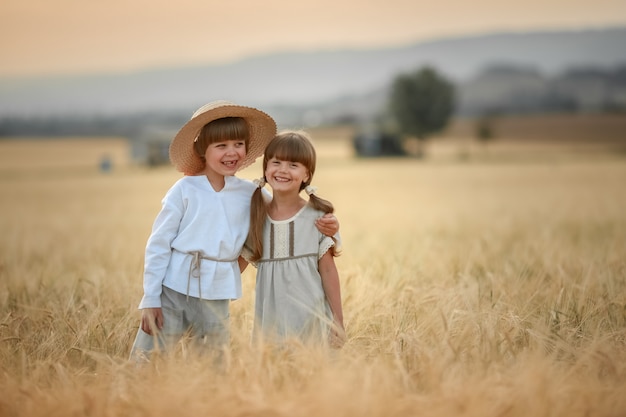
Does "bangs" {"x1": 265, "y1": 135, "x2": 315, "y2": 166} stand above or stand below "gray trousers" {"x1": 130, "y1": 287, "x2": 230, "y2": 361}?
above

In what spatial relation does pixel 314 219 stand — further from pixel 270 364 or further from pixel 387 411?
pixel 387 411

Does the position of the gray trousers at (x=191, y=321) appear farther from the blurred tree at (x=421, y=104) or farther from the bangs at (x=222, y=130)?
the blurred tree at (x=421, y=104)

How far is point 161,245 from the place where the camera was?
3631 millimetres

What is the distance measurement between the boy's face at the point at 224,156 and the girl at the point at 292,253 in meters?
0.16

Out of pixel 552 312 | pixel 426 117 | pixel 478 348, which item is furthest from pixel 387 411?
pixel 426 117

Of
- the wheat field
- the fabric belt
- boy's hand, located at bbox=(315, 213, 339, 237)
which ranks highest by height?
boy's hand, located at bbox=(315, 213, 339, 237)

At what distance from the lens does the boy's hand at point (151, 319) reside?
354cm

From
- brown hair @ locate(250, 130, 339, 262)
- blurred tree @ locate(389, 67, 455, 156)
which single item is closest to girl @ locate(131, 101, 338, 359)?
brown hair @ locate(250, 130, 339, 262)

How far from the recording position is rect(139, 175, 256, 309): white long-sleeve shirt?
3.61 metres

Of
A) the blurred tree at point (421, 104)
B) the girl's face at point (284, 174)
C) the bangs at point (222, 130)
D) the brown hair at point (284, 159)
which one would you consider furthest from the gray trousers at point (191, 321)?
the blurred tree at point (421, 104)

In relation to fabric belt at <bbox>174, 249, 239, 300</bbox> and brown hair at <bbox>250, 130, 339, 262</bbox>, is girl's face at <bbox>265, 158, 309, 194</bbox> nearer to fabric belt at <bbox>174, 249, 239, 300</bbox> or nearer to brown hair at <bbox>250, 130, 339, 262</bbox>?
brown hair at <bbox>250, 130, 339, 262</bbox>

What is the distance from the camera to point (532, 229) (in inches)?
369

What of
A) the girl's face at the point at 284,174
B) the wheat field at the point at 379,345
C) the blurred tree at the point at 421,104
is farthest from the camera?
the blurred tree at the point at 421,104

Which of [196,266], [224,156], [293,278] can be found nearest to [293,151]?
[224,156]
